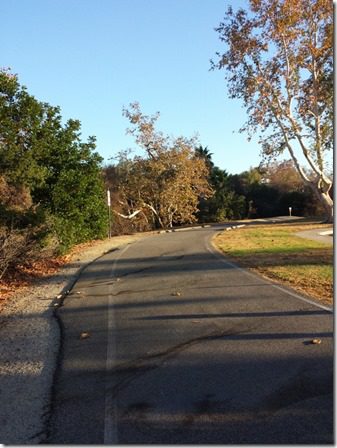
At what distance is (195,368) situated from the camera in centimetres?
569

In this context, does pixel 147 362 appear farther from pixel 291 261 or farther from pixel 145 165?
pixel 145 165

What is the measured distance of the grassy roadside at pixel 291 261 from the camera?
407 inches

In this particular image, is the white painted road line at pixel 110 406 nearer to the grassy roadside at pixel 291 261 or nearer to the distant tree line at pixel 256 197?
the grassy roadside at pixel 291 261

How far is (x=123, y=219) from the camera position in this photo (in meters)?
45.6

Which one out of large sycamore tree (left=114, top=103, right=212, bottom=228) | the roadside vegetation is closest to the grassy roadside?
the roadside vegetation

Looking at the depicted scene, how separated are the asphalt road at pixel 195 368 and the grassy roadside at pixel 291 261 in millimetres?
740

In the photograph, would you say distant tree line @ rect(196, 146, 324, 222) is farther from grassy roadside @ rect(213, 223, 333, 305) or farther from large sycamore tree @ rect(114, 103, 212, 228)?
grassy roadside @ rect(213, 223, 333, 305)

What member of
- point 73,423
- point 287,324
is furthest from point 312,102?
point 73,423

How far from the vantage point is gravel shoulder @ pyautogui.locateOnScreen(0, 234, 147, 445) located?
15.0 feet

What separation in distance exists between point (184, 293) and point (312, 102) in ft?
70.7

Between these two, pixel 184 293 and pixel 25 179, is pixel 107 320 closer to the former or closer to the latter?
pixel 184 293

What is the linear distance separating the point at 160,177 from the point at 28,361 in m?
36.7

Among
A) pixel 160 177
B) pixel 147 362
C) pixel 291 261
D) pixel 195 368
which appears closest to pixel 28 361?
pixel 147 362

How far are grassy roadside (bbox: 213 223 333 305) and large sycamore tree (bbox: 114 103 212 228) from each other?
2190cm
